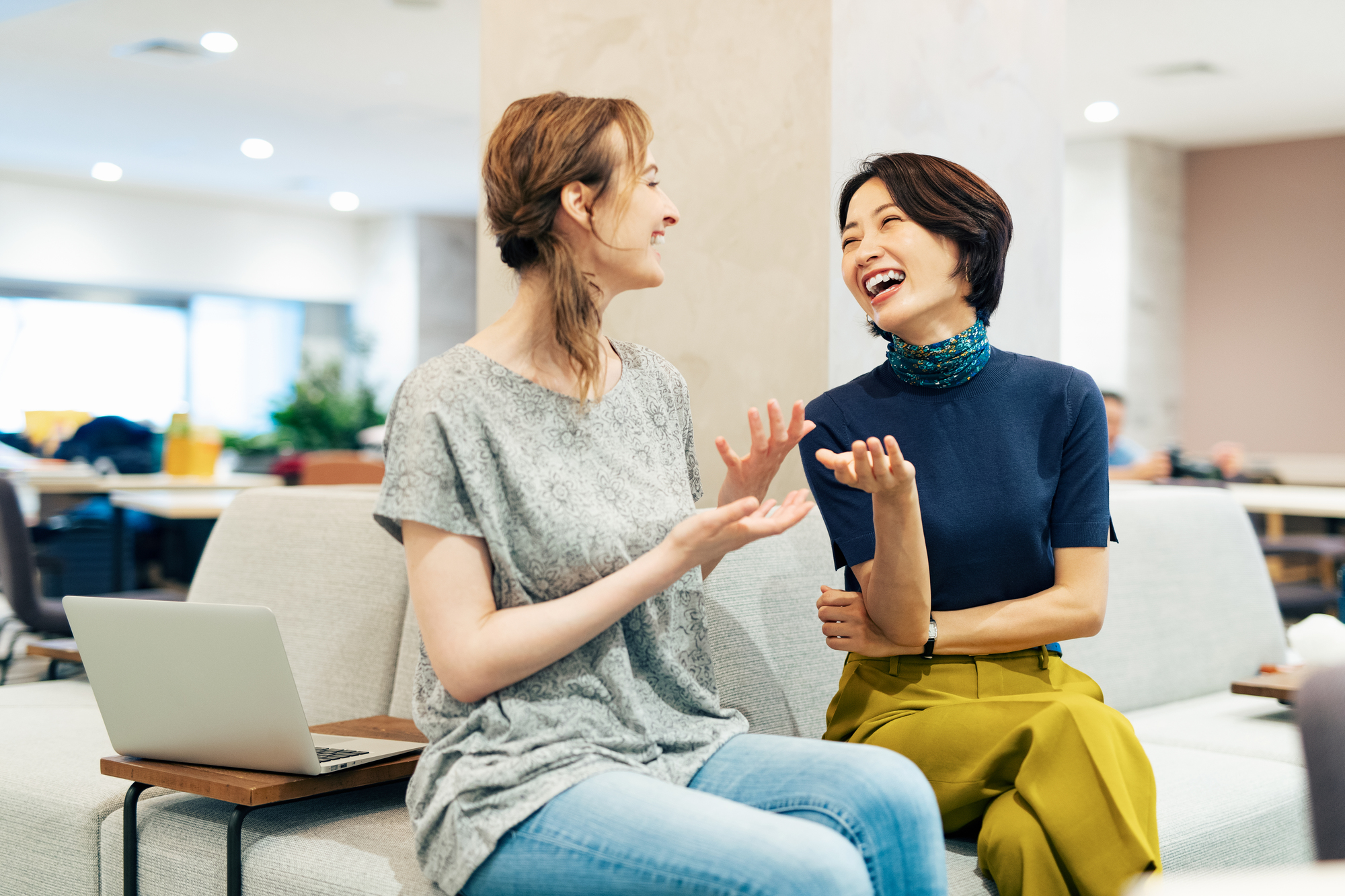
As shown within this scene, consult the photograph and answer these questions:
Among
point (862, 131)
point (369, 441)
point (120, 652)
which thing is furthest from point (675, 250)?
point (369, 441)

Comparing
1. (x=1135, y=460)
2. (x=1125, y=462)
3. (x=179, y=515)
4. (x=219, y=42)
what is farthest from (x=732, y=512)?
(x=219, y=42)

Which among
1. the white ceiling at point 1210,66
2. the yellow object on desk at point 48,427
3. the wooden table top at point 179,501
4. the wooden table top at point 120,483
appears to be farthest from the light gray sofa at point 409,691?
the yellow object on desk at point 48,427

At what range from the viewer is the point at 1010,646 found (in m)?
1.60

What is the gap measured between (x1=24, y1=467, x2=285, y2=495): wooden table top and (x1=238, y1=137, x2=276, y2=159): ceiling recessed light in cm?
386

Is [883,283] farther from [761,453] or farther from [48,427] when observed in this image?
[48,427]

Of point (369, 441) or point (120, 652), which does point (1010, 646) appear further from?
point (369, 441)

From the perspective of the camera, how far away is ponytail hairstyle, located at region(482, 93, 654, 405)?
1.35 m

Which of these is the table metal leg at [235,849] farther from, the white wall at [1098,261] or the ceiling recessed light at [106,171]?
the ceiling recessed light at [106,171]

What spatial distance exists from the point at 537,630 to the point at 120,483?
15.5ft

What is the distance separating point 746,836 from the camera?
1.11m

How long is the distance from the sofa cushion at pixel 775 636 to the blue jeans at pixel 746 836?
50 centimetres

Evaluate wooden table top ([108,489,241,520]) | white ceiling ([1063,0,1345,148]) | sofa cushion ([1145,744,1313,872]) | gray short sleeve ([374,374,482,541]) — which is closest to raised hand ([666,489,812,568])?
gray short sleeve ([374,374,482,541])

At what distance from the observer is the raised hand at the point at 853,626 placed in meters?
1.60

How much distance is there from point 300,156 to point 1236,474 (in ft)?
23.3
